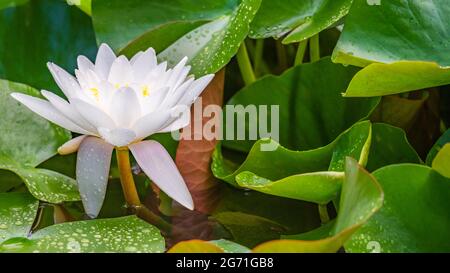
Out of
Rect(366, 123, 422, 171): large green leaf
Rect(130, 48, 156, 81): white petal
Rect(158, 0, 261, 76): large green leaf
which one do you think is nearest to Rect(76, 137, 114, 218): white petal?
Rect(130, 48, 156, 81): white petal

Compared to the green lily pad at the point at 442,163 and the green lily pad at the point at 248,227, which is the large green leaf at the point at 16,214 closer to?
the green lily pad at the point at 248,227

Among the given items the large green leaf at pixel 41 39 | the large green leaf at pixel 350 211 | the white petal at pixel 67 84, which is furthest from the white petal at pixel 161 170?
the large green leaf at pixel 41 39

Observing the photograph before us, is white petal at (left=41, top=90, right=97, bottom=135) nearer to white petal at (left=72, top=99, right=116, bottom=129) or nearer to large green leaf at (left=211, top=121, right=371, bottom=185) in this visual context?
white petal at (left=72, top=99, right=116, bottom=129)

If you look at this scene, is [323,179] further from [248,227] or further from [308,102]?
[308,102]

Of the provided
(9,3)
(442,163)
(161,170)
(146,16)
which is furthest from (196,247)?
(9,3)

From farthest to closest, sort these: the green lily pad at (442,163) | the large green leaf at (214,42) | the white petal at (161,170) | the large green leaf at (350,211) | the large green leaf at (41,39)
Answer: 1. the large green leaf at (41,39)
2. the large green leaf at (214,42)
3. the white petal at (161,170)
4. the green lily pad at (442,163)
5. the large green leaf at (350,211)
